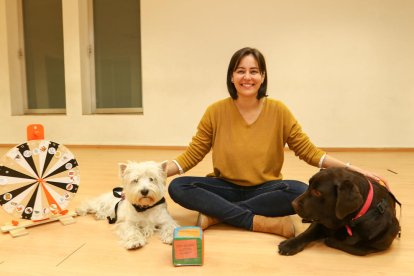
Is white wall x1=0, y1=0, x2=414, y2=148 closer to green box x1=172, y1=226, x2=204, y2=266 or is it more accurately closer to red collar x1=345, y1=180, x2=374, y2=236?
red collar x1=345, y1=180, x2=374, y2=236

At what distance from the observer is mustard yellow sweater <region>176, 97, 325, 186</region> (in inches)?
85.3

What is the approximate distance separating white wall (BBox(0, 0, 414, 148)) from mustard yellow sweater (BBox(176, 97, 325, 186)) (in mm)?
3666

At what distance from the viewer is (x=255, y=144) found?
7.10 ft

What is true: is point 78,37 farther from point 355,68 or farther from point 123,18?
point 355,68

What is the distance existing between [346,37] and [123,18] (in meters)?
3.98

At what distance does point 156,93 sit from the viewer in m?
6.08

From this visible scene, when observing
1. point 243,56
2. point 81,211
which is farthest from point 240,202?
point 81,211

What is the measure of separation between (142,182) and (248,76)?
92cm

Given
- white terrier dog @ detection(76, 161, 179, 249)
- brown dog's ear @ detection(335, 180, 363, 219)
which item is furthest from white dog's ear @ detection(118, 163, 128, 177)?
brown dog's ear @ detection(335, 180, 363, 219)

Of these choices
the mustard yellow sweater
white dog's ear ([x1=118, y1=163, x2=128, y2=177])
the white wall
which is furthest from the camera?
the white wall

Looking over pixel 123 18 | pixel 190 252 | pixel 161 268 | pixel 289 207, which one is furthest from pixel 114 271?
pixel 123 18

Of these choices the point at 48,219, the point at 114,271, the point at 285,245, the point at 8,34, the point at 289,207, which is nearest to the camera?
the point at 114,271

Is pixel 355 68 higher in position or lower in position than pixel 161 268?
higher

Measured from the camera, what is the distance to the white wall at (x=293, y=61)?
547 cm
